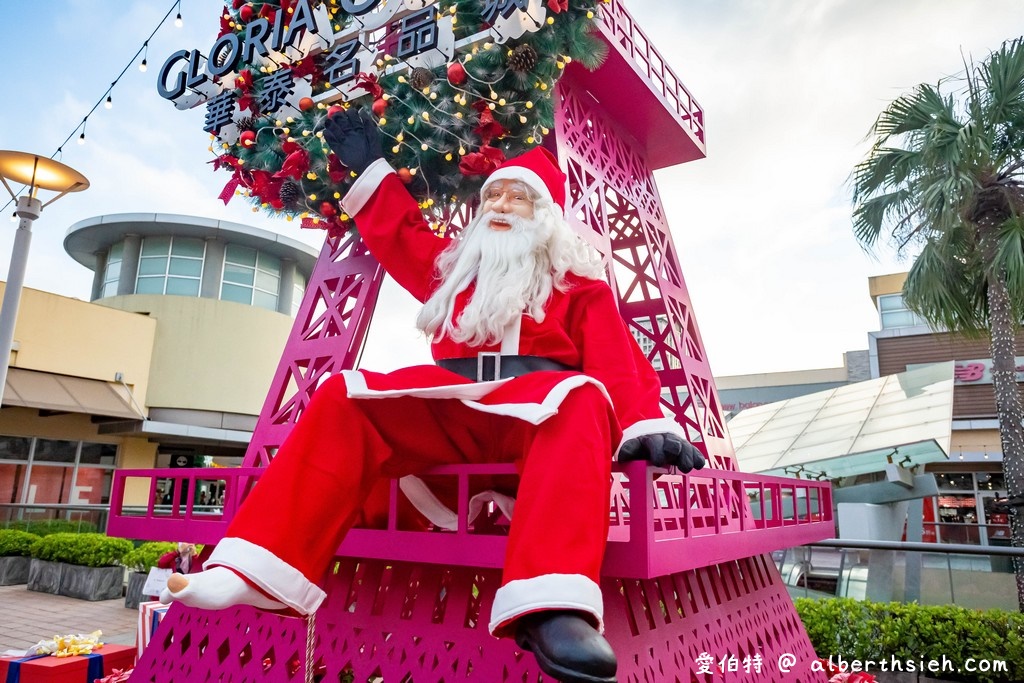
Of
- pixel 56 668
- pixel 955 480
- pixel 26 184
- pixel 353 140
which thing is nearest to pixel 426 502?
pixel 353 140

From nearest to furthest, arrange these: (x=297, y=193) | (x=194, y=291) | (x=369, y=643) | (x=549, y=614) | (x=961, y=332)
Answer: (x=549, y=614)
(x=369, y=643)
(x=297, y=193)
(x=961, y=332)
(x=194, y=291)

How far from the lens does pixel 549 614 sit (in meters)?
1.85

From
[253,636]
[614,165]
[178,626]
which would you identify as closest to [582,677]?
[253,636]

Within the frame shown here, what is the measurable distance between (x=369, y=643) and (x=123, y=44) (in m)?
6.00

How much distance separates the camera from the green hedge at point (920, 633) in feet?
19.9

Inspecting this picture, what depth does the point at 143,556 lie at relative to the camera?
1117cm

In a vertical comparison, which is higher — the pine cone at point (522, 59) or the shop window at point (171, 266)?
the shop window at point (171, 266)

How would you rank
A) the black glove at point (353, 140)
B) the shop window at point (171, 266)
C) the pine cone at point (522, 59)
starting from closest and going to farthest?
the black glove at point (353, 140) → the pine cone at point (522, 59) → the shop window at point (171, 266)

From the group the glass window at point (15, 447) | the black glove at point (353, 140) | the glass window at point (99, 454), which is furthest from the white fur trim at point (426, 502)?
the glass window at point (99, 454)

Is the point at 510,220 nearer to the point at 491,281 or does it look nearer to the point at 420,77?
the point at 491,281

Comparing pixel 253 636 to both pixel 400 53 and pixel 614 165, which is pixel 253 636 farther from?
pixel 614 165

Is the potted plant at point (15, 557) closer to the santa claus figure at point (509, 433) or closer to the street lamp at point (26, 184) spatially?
the street lamp at point (26, 184)

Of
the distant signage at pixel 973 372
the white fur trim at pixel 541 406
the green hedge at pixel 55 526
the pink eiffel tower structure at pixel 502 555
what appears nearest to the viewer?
the white fur trim at pixel 541 406

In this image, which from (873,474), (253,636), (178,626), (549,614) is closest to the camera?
(549,614)
